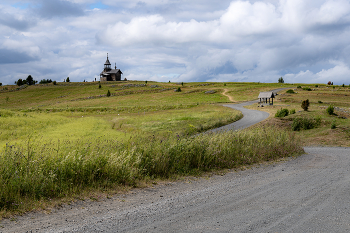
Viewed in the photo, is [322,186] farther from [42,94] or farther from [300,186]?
[42,94]

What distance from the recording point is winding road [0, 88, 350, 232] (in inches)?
192

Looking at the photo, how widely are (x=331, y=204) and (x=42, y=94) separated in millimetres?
106996

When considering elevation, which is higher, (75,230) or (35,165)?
(35,165)

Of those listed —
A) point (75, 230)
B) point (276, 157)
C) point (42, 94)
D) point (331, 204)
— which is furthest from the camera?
point (42, 94)

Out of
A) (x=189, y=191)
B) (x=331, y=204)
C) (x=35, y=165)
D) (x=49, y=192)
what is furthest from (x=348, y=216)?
(x=35, y=165)

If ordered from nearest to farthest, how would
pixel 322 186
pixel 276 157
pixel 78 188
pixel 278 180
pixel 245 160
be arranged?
pixel 78 188, pixel 322 186, pixel 278 180, pixel 245 160, pixel 276 157

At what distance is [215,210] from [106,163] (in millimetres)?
3699

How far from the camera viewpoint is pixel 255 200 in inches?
250

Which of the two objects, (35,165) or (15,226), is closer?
(15,226)

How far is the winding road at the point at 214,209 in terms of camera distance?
4.88 m

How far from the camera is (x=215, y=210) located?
18.6 feet

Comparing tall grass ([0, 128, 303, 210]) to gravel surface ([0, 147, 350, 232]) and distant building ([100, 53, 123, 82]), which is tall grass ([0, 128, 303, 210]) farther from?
distant building ([100, 53, 123, 82])

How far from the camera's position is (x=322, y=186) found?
25.1ft

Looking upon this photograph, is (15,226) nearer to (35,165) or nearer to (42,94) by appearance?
(35,165)
